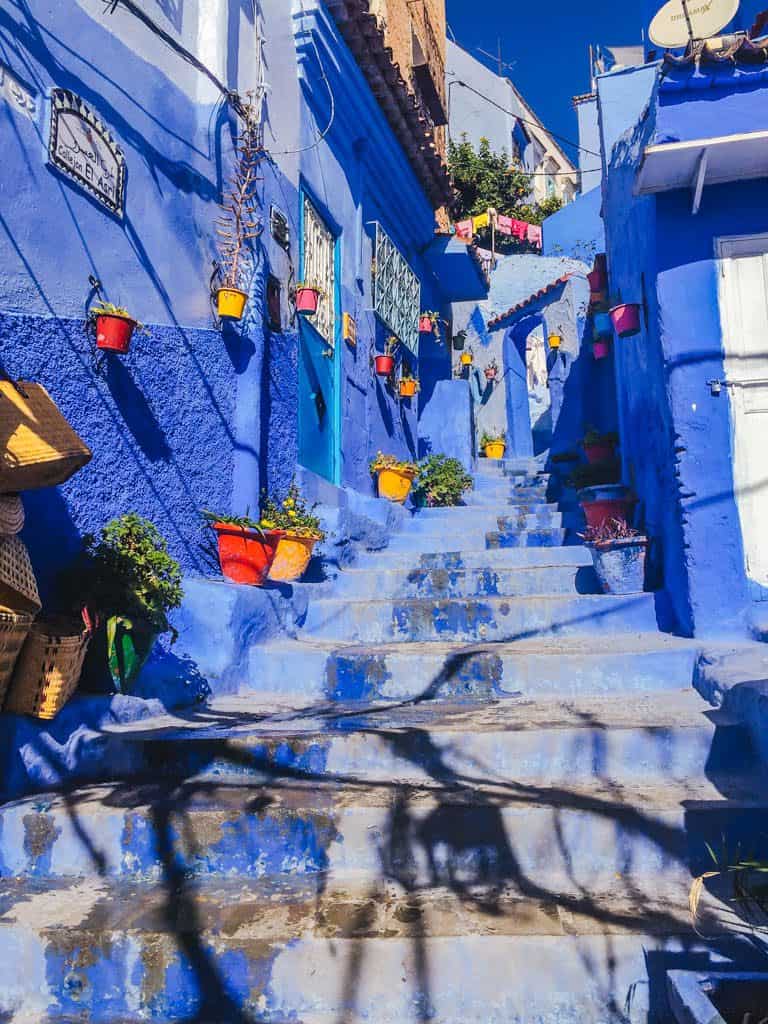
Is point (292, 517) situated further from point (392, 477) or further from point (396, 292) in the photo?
point (396, 292)

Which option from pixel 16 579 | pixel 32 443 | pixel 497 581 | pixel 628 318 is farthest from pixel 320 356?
pixel 16 579

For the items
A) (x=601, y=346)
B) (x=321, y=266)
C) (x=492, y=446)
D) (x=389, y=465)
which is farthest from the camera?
(x=492, y=446)

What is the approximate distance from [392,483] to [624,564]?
3.86 metres

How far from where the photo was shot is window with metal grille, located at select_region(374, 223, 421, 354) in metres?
9.60

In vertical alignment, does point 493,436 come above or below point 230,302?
above

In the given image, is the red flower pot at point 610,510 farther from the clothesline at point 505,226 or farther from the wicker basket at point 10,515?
the clothesline at point 505,226

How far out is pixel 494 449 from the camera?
16.8 meters

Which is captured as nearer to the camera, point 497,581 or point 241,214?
point 497,581

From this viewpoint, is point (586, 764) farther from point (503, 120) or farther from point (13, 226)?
point (503, 120)

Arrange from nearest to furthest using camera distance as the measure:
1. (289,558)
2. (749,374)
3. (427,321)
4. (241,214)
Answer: (749,374) < (289,558) < (241,214) < (427,321)

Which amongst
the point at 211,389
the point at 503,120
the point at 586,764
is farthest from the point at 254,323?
the point at 503,120

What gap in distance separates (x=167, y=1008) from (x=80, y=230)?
13.8 ft

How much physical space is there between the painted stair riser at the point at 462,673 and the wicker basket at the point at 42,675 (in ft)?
5.50

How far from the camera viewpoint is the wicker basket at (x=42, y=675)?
337cm
